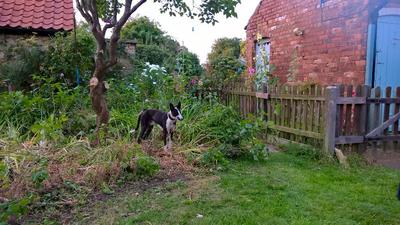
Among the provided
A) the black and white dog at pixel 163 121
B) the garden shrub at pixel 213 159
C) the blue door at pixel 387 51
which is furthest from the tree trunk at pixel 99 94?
the blue door at pixel 387 51

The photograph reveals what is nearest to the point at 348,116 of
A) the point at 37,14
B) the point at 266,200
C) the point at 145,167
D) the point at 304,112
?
the point at 304,112

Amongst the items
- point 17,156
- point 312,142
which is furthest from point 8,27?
point 312,142

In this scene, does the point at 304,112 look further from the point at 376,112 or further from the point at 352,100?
the point at 376,112

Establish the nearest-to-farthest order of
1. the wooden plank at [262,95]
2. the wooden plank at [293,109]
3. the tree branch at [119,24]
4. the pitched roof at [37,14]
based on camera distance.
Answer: the tree branch at [119,24] → the wooden plank at [293,109] → the wooden plank at [262,95] → the pitched roof at [37,14]

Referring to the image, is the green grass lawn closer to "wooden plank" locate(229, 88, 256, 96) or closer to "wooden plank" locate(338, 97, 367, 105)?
"wooden plank" locate(338, 97, 367, 105)

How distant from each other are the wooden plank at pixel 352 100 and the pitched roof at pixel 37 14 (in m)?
7.23

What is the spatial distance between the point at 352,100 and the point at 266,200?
282 centimetres

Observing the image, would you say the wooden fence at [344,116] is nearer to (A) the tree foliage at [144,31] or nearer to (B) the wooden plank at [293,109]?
(B) the wooden plank at [293,109]

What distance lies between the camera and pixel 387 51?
24.5 ft

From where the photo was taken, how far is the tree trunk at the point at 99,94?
5164 millimetres

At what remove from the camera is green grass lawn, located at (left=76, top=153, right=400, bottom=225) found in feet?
10.4

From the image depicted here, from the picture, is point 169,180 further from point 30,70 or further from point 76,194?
point 30,70

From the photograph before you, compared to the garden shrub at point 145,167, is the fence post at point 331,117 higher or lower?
higher

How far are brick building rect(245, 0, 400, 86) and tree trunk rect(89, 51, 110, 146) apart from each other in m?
5.42
